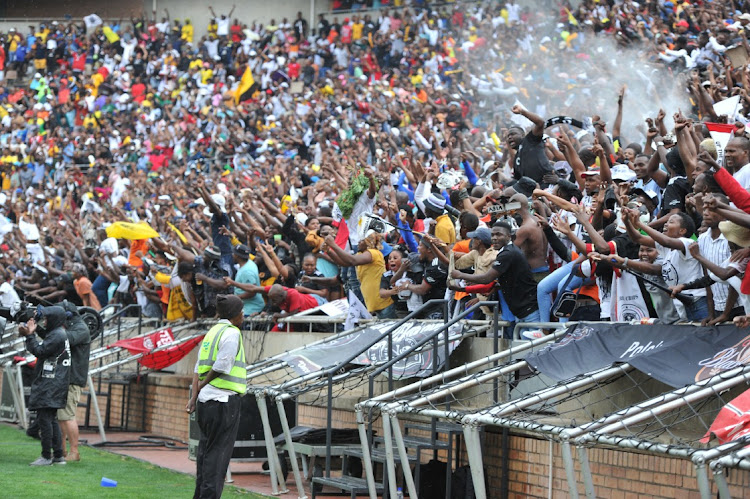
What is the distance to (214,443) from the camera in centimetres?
912

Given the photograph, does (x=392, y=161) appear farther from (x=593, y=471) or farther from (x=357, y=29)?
(x=357, y=29)

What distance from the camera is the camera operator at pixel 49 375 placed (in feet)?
41.4

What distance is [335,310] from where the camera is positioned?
13.6 metres

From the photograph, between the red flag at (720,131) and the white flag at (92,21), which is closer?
the red flag at (720,131)

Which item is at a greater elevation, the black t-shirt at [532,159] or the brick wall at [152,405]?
the black t-shirt at [532,159]

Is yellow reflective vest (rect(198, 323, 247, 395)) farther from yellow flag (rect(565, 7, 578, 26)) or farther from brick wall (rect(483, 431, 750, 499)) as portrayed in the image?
yellow flag (rect(565, 7, 578, 26))

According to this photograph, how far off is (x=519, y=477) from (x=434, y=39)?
20.6 meters

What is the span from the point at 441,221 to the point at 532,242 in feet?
6.28

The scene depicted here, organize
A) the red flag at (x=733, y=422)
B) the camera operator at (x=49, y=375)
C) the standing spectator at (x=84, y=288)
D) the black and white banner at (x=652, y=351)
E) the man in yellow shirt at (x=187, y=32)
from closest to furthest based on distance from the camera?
the red flag at (x=733, y=422), the black and white banner at (x=652, y=351), the camera operator at (x=49, y=375), the standing spectator at (x=84, y=288), the man in yellow shirt at (x=187, y=32)

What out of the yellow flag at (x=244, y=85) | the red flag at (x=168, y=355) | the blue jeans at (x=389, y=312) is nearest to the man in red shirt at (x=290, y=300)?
the blue jeans at (x=389, y=312)

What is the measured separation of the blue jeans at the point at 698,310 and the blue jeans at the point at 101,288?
13.0 m

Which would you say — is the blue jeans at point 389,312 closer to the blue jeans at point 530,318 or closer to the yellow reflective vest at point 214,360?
the blue jeans at point 530,318

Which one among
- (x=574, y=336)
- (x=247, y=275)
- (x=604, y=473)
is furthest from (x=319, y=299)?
(x=604, y=473)

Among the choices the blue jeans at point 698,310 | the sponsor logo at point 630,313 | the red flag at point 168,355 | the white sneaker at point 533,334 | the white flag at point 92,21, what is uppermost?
the white flag at point 92,21
